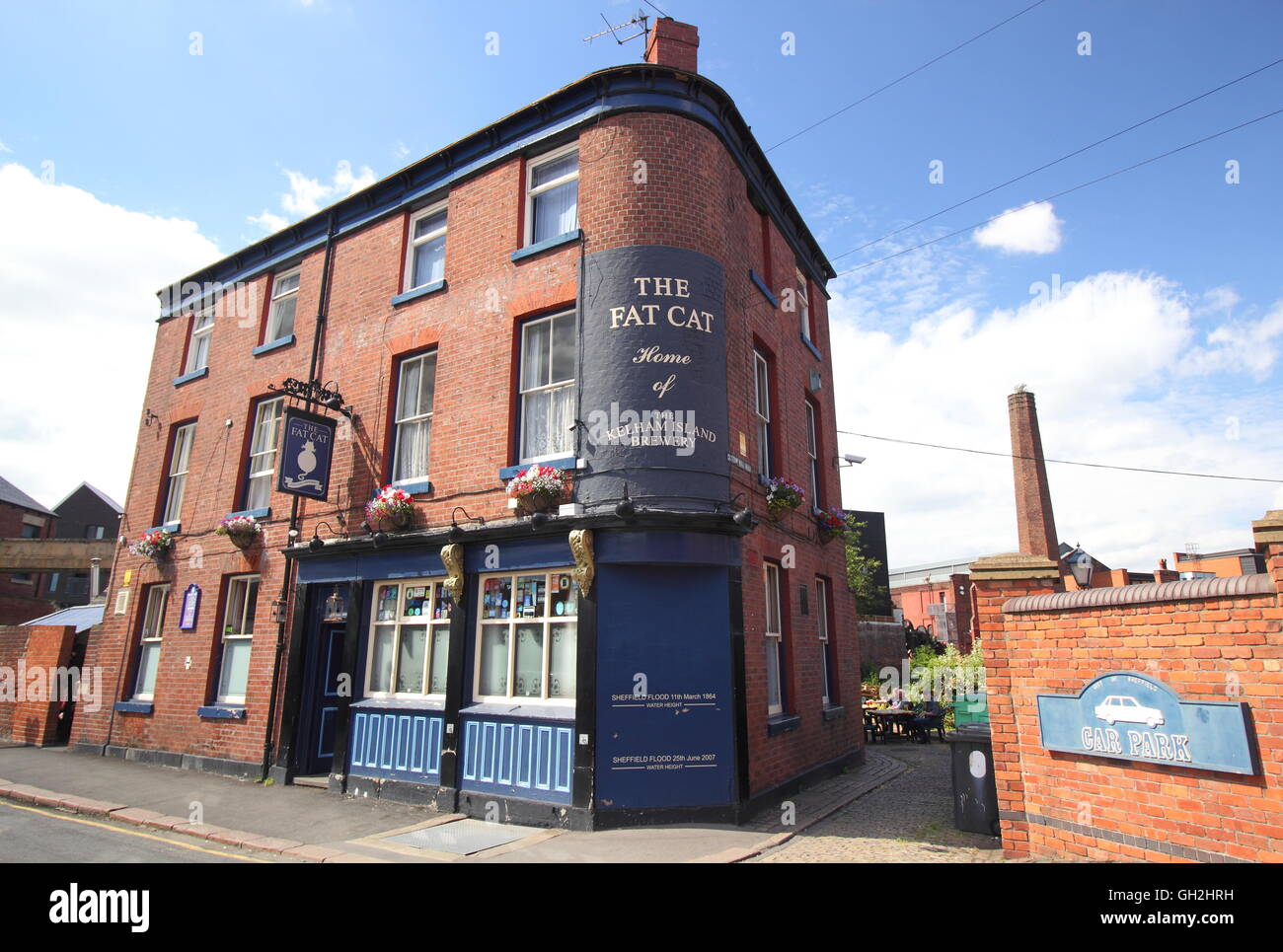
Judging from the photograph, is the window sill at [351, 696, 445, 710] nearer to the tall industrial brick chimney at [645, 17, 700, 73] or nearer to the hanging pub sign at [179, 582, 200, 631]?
the hanging pub sign at [179, 582, 200, 631]

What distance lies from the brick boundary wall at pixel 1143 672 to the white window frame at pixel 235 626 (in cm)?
1177

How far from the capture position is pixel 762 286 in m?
11.5

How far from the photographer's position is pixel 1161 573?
1453 inches

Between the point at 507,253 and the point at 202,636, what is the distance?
9138 millimetres

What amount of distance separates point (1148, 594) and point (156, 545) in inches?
642

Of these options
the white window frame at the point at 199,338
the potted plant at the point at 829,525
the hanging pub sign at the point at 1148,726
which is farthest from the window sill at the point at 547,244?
the white window frame at the point at 199,338

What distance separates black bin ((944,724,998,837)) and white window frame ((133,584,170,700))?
46.7 ft

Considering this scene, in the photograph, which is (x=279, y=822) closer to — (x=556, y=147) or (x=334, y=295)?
(x=334, y=295)

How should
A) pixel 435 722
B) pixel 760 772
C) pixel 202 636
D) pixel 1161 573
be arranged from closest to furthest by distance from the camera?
1. pixel 760 772
2. pixel 435 722
3. pixel 202 636
4. pixel 1161 573

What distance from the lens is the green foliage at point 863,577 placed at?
32719 mm

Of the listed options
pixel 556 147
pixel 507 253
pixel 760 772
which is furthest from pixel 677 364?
pixel 760 772

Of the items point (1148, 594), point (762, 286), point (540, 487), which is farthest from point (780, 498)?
point (1148, 594)

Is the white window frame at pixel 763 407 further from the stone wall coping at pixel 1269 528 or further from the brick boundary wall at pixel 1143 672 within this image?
the stone wall coping at pixel 1269 528

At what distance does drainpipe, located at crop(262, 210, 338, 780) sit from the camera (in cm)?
1101
